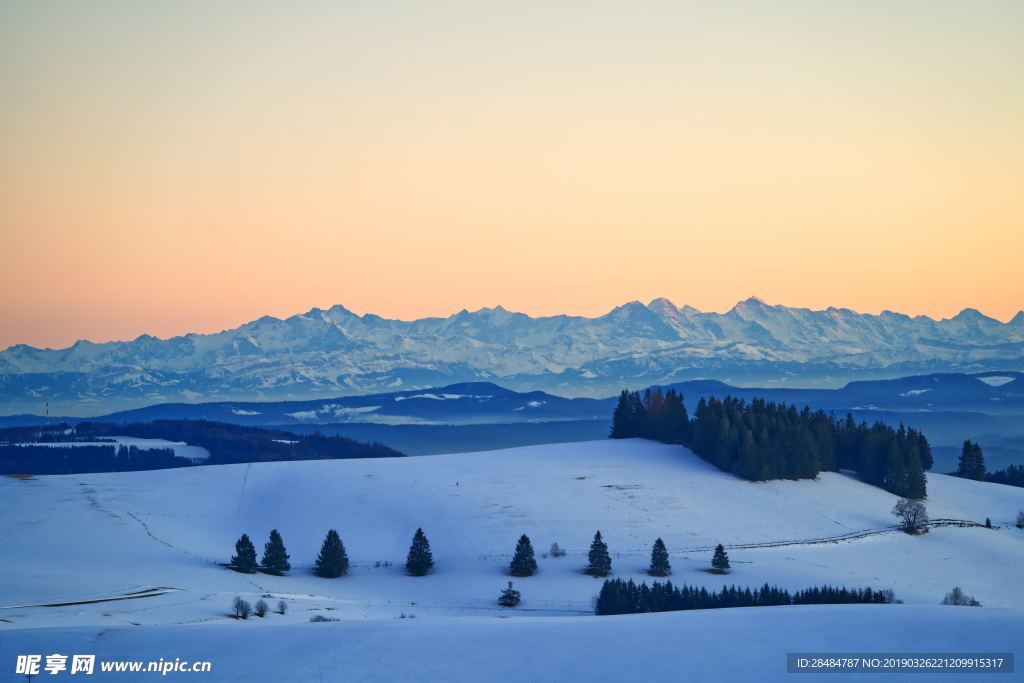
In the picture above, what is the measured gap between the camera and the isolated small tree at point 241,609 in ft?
237

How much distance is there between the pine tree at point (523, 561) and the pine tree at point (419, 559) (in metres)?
7.90

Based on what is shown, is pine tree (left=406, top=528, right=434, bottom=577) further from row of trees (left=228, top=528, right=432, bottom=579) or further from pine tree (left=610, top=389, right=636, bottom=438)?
pine tree (left=610, top=389, right=636, bottom=438)

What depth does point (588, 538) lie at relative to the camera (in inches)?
4434

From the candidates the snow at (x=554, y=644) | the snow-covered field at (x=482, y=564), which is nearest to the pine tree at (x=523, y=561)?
the snow-covered field at (x=482, y=564)

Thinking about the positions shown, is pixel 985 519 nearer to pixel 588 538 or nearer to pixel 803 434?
pixel 803 434

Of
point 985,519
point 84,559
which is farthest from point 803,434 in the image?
point 84,559

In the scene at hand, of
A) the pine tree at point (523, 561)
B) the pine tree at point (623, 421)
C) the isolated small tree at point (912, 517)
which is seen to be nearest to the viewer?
the pine tree at point (523, 561)

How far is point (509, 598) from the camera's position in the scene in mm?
88812

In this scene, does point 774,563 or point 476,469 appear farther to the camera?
point 476,469

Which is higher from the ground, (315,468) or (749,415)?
(749,415)

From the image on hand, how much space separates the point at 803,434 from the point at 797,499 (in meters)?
16.6

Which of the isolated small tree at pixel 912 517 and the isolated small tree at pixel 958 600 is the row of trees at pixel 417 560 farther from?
the isolated small tree at pixel 912 517

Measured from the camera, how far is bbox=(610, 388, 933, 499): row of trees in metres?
144

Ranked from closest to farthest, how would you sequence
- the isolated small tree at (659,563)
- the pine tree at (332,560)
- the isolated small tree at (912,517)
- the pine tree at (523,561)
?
the isolated small tree at (659,563) → the pine tree at (523,561) → the pine tree at (332,560) → the isolated small tree at (912,517)
